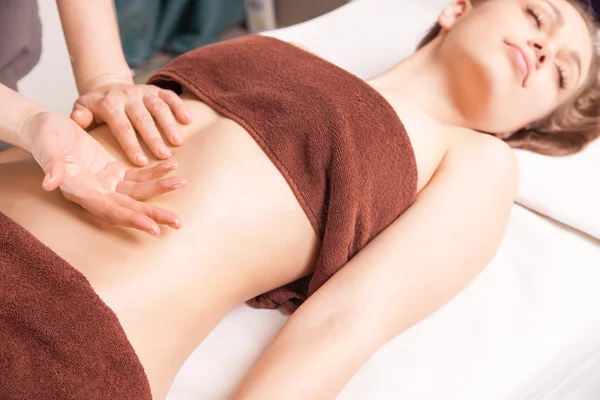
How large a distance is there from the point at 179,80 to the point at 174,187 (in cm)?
32

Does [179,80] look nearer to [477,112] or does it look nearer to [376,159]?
[376,159]

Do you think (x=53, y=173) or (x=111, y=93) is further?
(x=111, y=93)

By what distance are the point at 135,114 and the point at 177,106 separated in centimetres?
7

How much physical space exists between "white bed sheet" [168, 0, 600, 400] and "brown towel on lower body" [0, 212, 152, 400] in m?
0.18

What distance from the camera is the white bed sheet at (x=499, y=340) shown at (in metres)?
0.92

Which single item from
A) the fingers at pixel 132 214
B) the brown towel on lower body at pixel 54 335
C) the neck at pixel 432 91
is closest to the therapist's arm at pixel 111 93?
the fingers at pixel 132 214

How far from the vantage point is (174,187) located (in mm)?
824

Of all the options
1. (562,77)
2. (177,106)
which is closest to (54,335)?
(177,106)

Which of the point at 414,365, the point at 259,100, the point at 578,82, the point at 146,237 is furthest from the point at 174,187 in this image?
the point at 578,82

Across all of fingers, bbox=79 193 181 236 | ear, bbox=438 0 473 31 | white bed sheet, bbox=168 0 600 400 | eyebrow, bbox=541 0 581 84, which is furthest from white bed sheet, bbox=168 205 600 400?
ear, bbox=438 0 473 31

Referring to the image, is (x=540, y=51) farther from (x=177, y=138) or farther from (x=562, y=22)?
(x=177, y=138)

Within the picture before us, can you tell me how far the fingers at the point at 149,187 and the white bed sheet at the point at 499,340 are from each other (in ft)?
0.90

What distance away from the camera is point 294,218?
96cm

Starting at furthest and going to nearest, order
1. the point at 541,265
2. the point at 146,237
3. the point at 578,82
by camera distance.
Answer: the point at 578,82 < the point at 541,265 < the point at 146,237
